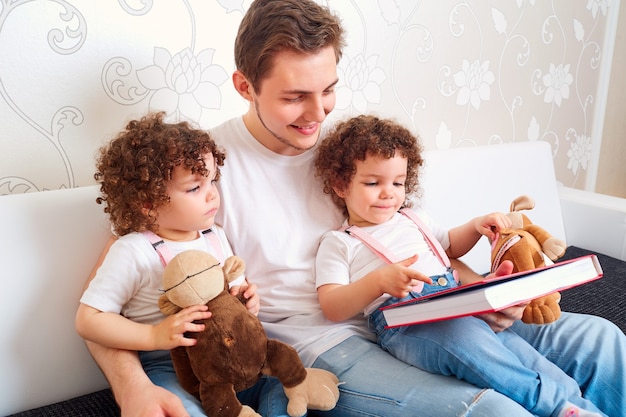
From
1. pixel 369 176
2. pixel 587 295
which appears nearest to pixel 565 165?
pixel 587 295

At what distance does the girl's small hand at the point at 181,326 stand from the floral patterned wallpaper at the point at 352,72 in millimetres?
520

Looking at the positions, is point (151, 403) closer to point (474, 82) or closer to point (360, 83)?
point (360, 83)

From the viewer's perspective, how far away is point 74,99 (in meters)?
1.17

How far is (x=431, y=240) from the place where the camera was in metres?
1.23

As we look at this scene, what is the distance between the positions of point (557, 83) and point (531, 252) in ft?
5.18

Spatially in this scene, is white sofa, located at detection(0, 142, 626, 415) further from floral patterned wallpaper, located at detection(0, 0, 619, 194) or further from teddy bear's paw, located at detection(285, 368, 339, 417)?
teddy bear's paw, located at detection(285, 368, 339, 417)

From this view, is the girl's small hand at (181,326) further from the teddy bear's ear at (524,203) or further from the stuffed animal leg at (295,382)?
the teddy bear's ear at (524,203)

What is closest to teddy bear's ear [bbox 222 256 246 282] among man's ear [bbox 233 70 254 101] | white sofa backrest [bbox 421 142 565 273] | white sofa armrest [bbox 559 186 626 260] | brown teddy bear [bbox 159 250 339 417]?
brown teddy bear [bbox 159 250 339 417]

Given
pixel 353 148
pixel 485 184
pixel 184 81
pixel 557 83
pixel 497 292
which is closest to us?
pixel 497 292

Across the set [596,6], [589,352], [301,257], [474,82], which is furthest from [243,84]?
[596,6]

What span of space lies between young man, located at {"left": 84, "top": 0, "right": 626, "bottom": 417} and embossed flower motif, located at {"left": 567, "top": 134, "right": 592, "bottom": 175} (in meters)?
1.63

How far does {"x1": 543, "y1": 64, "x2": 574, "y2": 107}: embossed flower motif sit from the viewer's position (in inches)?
90.8

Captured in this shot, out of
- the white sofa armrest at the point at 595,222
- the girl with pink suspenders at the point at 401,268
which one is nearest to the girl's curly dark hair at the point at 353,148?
the girl with pink suspenders at the point at 401,268

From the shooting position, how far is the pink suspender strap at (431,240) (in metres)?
1.22
